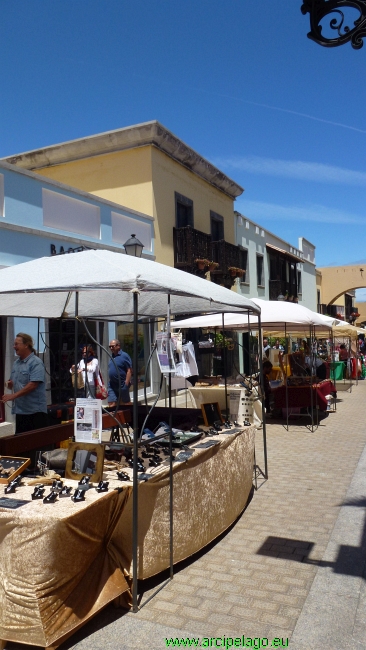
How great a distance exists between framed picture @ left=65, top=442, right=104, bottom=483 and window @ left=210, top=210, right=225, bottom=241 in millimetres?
15899

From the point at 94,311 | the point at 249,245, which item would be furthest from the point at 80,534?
the point at 249,245

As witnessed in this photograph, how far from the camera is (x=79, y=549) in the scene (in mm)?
2994

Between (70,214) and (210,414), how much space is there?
21.6 feet

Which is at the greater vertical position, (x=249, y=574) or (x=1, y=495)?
(x=1, y=495)

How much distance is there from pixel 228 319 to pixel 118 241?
3929 mm

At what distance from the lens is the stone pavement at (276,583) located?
10.1 feet

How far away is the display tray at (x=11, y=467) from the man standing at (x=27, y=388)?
4.67ft

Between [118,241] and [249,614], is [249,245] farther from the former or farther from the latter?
[249,614]

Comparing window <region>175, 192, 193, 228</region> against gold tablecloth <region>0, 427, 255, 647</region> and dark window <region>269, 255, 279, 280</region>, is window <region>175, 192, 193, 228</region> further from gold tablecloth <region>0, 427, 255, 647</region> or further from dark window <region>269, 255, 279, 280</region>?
gold tablecloth <region>0, 427, 255, 647</region>

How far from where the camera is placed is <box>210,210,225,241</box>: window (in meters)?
19.1

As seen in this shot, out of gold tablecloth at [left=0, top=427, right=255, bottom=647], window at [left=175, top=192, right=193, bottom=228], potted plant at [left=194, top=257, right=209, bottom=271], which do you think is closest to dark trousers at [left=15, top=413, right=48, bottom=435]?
gold tablecloth at [left=0, top=427, right=255, bottom=647]

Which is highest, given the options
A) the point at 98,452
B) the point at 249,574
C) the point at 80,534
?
the point at 98,452

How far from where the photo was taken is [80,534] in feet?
9.80

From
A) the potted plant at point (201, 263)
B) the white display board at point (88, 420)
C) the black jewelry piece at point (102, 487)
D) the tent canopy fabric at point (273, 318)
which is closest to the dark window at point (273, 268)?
the potted plant at point (201, 263)
